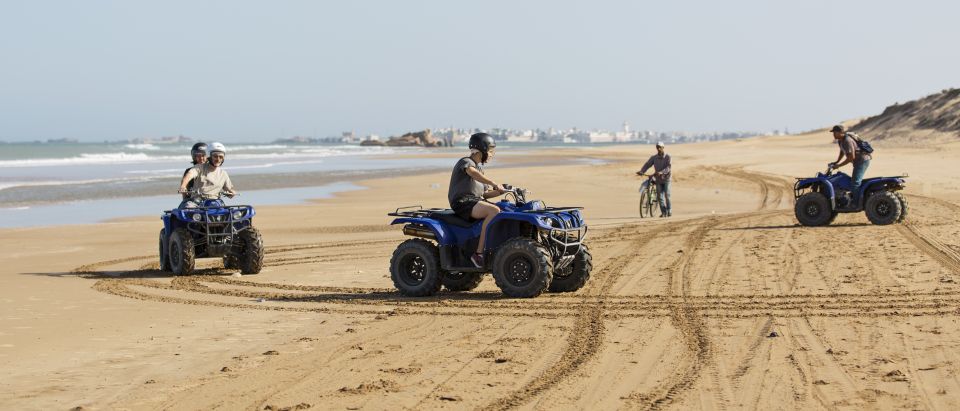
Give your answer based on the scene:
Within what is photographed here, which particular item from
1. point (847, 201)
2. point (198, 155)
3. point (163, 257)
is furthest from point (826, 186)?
point (163, 257)

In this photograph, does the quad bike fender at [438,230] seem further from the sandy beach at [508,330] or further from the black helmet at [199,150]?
the black helmet at [199,150]

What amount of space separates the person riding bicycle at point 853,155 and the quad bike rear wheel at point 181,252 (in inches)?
364

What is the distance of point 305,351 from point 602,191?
22.5 meters

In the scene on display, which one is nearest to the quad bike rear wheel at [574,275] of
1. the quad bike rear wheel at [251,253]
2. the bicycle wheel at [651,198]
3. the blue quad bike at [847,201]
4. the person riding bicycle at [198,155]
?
the quad bike rear wheel at [251,253]

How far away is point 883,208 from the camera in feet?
55.0

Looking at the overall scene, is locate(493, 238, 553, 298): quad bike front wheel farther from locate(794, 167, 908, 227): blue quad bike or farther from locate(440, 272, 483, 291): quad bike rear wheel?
locate(794, 167, 908, 227): blue quad bike

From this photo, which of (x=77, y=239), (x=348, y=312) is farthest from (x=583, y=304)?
(x=77, y=239)

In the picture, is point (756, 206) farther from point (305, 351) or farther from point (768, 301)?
point (305, 351)

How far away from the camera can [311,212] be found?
75.1 ft

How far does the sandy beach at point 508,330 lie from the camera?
6277mm

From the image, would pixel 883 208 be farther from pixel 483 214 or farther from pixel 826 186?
pixel 483 214

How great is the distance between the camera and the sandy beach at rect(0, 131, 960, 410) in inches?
247

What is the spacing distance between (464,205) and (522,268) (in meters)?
0.80

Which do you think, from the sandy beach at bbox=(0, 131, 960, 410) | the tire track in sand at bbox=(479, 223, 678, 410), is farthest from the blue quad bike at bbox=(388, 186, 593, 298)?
the tire track in sand at bbox=(479, 223, 678, 410)
